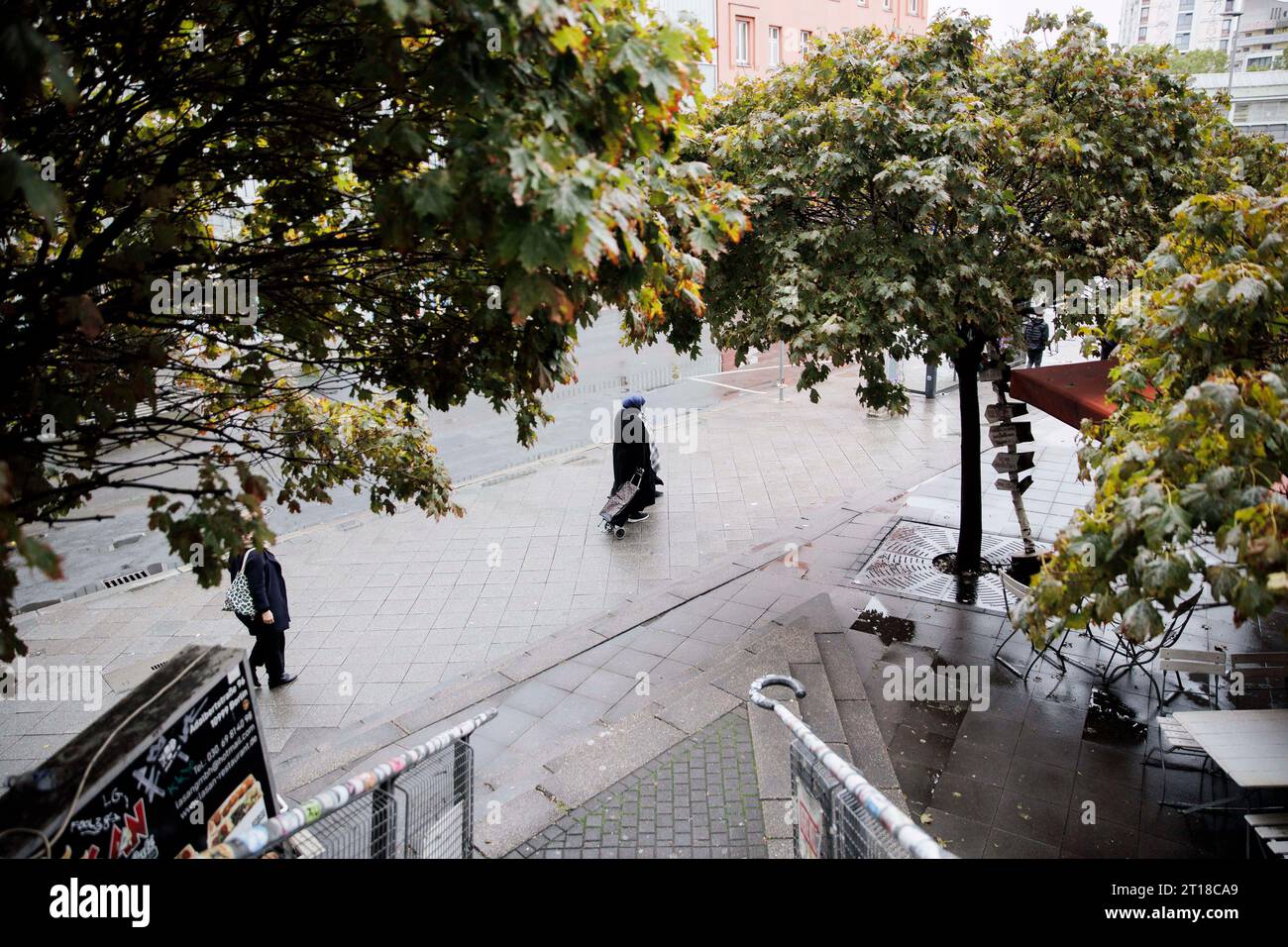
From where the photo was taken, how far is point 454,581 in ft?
32.5

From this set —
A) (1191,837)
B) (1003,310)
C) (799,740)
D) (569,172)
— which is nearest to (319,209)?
(569,172)

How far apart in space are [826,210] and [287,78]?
5.62m

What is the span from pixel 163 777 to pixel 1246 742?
6.07 metres

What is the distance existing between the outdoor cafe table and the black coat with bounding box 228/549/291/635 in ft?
23.9

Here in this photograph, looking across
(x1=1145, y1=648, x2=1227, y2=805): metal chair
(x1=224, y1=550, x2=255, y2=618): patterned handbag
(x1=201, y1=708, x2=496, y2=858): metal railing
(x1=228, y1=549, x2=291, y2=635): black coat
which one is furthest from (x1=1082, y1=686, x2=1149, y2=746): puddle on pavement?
(x1=224, y1=550, x2=255, y2=618): patterned handbag

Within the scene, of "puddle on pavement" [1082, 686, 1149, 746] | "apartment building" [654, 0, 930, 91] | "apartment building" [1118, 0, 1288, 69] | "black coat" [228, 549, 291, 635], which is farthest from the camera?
"apartment building" [1118, 0, 1288, 69]

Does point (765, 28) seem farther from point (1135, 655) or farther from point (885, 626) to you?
point (1135, 655)

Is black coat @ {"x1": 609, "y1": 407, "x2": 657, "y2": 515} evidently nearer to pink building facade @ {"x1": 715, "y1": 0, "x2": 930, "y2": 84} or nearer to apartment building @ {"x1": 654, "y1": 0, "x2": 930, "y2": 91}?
apartment building @ {"x1": 654, "y1": 0, "x2": 930, "y2": 91}

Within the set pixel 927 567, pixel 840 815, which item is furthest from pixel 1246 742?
pixel 927 567

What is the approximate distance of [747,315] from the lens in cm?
855

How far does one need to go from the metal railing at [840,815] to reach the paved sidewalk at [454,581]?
4.54 m

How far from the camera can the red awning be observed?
6794 mm

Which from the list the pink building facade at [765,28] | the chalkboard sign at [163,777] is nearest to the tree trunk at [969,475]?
the chalkboard sign at [163,777]

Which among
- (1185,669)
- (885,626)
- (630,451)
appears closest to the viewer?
(1185,669)
